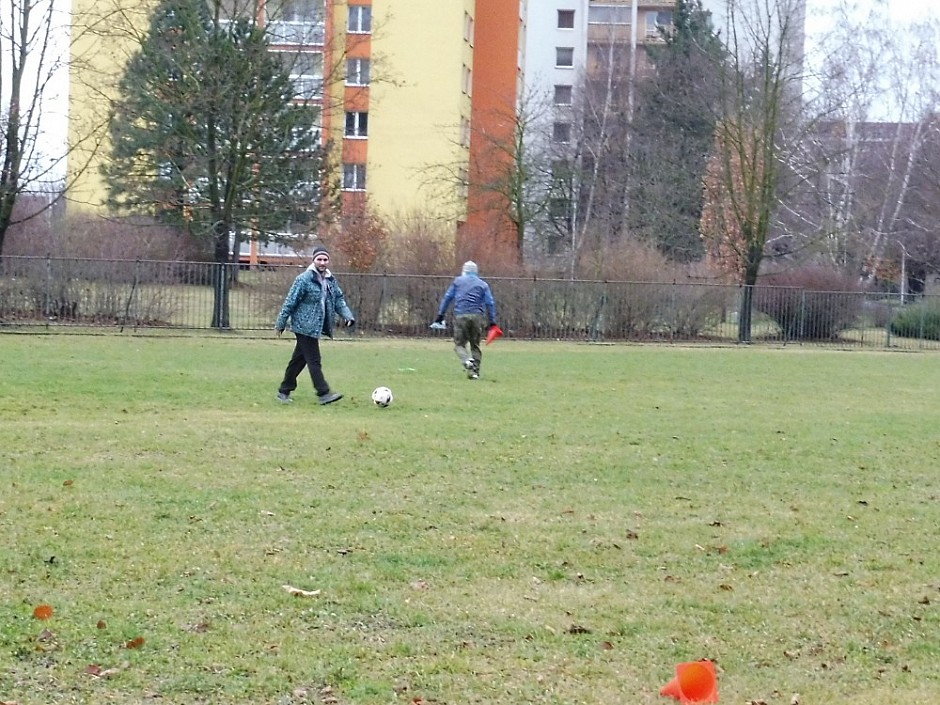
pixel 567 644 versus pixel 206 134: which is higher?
pixel 206 134

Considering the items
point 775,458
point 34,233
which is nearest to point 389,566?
point 775,458

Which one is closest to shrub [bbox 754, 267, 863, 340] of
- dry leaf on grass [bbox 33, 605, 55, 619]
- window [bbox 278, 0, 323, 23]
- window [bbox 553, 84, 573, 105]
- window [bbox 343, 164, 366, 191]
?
window [bbox 278, 0, 323, 23]

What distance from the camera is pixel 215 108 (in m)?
32.2

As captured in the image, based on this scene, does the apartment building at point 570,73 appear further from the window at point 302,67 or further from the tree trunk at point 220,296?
the tree trunk at point 220,296

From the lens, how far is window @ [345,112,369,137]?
5356cm

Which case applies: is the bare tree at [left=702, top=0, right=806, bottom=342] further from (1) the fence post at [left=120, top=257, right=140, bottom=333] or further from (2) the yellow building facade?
(2) the yellow building facade

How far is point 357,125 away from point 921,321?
26.8m

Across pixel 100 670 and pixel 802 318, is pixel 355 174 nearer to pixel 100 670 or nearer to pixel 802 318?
pixel 802 318

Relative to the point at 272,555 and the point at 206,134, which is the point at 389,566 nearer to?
the point at 272,555

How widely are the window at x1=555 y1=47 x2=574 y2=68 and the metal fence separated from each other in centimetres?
4106

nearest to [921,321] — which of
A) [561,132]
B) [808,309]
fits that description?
[808,309]

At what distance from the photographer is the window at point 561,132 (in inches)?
2288

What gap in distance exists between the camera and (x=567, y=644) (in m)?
5.69

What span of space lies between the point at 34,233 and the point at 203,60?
1038 centimetres
